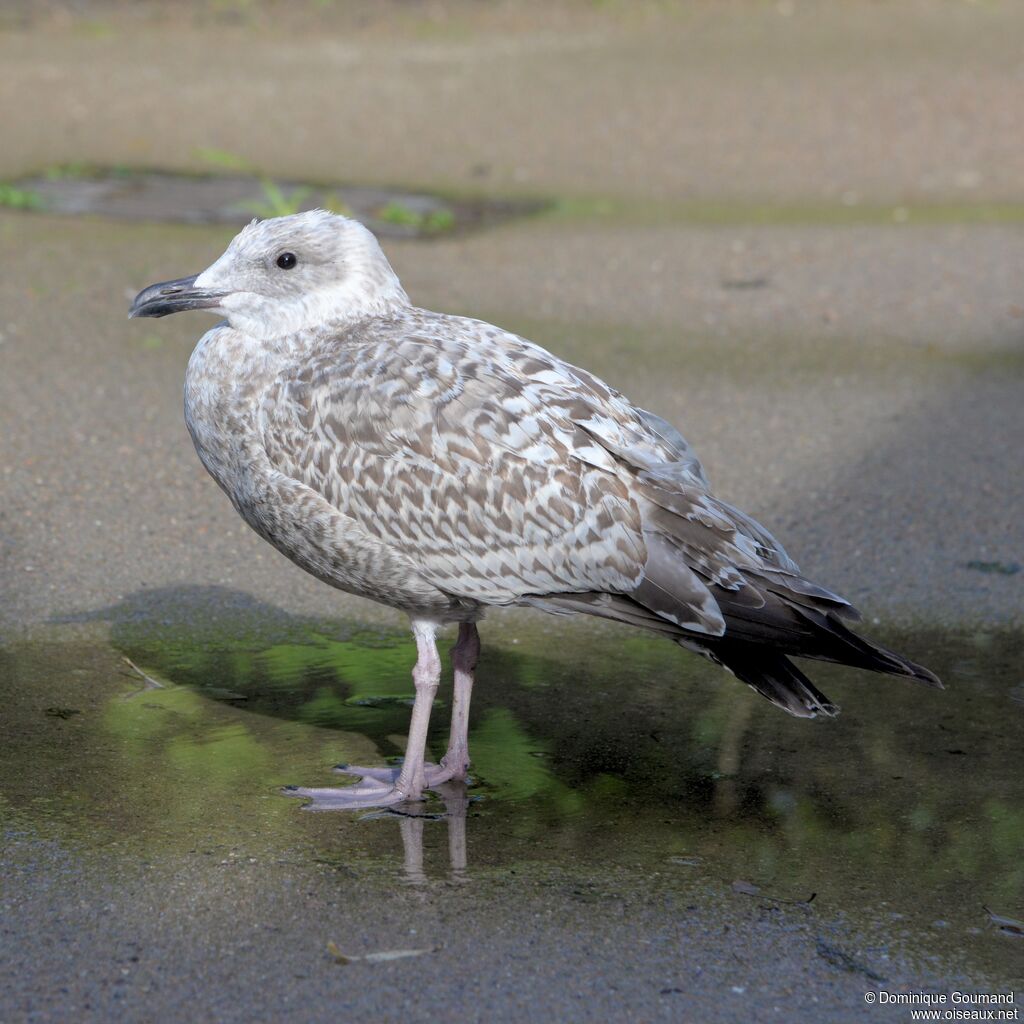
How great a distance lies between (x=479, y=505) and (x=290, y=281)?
0.99 m

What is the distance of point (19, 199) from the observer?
1131cm

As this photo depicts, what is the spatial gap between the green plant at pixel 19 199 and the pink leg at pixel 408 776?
769 cm

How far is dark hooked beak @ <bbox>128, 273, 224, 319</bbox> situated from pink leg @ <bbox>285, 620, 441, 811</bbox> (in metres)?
1.19

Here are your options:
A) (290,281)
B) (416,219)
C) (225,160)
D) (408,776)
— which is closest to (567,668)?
(408,776)

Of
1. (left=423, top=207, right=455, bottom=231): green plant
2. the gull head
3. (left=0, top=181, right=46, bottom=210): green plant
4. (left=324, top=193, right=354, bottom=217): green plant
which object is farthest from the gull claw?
(left=0, top=181, right=46, bottom=210): green plant

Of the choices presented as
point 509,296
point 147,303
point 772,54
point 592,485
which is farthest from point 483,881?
point 772,54

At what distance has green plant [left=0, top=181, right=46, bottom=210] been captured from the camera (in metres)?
11.2

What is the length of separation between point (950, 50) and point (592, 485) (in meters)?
12.2

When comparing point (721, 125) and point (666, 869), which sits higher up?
point (721, 125)

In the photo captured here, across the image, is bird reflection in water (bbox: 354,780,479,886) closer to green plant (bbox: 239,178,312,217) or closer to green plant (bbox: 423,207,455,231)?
green plant (bbox: 239,178,312,217)

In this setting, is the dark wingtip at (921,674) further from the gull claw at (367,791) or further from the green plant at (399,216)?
the green plant at (399,216)

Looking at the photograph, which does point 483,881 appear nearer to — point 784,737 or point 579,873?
point 579,873

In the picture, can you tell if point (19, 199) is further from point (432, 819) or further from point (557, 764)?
point (432, 819)

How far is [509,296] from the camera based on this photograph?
9562 millimetres
